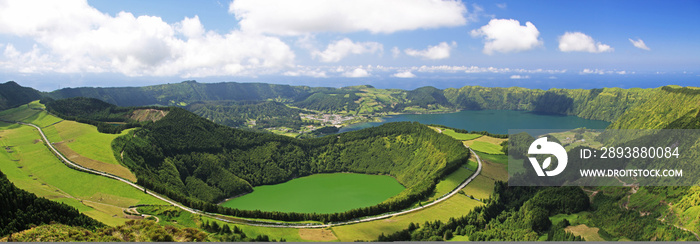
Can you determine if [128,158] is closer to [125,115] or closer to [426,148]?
[125,115]

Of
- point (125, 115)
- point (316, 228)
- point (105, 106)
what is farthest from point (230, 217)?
point (105, 106)

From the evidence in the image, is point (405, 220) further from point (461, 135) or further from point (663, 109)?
point (663, 109)

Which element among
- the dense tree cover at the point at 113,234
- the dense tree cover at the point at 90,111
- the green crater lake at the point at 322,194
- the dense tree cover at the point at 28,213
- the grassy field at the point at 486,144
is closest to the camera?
the dense tree cover at the point at 113,234

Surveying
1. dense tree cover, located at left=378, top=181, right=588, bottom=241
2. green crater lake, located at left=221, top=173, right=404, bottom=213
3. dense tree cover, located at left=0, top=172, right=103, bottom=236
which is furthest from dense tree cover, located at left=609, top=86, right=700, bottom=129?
dense tree cover, located at left=0, top=172, right=103, bottom=236

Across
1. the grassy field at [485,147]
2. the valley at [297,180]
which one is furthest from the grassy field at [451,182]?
the grassy field at [485,147]

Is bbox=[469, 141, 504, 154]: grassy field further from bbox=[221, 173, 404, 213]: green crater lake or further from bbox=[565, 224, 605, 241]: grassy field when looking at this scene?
bbox=[565, 224, 605, 241]: grassy field

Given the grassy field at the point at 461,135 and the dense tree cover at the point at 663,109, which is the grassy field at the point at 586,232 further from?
the dense tree cover at the point at 663,109
